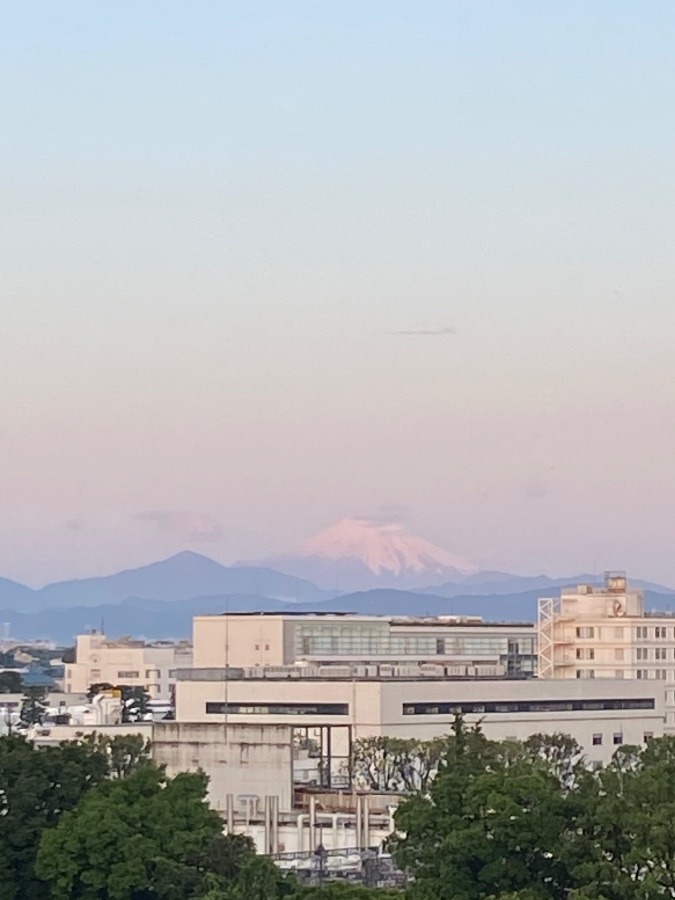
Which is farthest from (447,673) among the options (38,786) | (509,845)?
(509,845)

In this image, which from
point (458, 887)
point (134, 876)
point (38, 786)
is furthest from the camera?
point (38, 786)

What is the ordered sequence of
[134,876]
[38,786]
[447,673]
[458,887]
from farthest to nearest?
[447,673] → [38,786] → [134,876] → [458,887]

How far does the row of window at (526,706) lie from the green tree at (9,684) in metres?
65.9

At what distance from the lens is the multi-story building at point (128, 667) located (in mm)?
186375

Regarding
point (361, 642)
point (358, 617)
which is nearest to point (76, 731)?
point (361, 642)

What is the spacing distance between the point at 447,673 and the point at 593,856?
78878mm

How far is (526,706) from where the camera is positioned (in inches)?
4296

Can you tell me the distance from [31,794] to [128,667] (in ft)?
461

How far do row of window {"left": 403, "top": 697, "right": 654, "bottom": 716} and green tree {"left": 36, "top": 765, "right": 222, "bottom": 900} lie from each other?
5657cm

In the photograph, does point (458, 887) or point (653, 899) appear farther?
point (458, 887)

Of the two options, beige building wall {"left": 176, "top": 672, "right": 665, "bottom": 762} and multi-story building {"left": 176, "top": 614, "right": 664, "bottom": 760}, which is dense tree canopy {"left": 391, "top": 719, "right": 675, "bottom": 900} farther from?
beige building wall {"left": 176, "top": 672, "right": 665, "bottom": 762}

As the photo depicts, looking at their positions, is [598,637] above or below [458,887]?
above

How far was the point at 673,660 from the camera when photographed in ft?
422

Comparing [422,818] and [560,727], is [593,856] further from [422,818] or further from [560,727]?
[560,727]
